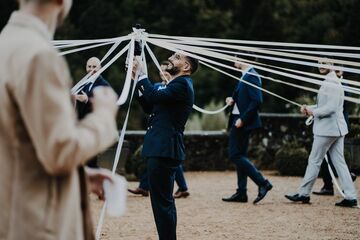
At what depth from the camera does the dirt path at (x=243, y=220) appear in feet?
24.8

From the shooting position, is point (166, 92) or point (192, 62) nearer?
point (166, 92)

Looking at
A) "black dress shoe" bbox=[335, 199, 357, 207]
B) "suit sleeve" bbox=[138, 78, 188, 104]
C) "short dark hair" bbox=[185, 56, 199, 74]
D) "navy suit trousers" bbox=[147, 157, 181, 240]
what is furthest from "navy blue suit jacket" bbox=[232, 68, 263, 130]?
"navy suit trousers" bbox=[147, 157, 181, 240]

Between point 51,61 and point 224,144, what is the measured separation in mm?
11744

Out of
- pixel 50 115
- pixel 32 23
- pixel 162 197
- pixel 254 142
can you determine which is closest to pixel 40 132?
pixel 50 115

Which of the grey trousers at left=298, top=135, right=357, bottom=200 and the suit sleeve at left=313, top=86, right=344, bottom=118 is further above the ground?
the suit sleeve at left=313, top=86, right=344, bottom=118

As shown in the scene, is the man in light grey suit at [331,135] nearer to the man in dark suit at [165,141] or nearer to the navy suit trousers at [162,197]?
the man in dark suit at [165,141]

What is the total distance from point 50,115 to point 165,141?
3.70m

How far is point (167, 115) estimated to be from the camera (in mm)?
6242

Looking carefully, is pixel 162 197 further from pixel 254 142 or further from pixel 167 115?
pixel 254 142

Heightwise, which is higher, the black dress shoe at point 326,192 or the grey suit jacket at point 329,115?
the grey suit jacket at point 329,115

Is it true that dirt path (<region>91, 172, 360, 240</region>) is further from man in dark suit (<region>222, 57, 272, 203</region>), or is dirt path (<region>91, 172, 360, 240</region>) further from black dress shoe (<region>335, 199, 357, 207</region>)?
man in dark suit (<region>222, 57, 272, 203</region>)

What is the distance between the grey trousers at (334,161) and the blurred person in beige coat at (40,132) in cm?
698

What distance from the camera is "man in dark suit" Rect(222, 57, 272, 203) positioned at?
9.60m

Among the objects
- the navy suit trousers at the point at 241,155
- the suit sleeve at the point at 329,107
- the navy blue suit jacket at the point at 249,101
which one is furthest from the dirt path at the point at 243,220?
the suit sleeve at the point at 329,107
